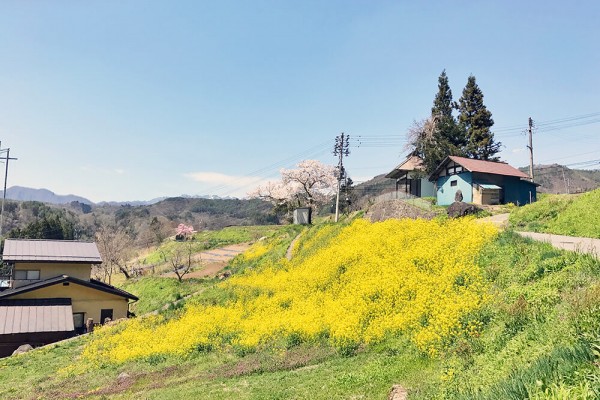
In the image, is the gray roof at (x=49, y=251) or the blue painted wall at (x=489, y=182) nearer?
the gray roof at (x=49, y=251)

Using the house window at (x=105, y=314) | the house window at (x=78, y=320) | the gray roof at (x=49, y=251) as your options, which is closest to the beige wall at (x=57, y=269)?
the gray roof at (x=49, y=251)

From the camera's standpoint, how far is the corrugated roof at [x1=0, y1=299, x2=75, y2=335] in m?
26.2

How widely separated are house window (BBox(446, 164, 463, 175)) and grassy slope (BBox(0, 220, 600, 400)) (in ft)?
64.6

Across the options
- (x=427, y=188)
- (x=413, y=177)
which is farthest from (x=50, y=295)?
(x=427, y=188)

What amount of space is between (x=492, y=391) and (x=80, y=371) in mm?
19295

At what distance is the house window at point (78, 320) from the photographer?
31.2 m

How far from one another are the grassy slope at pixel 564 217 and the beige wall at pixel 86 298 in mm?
30561

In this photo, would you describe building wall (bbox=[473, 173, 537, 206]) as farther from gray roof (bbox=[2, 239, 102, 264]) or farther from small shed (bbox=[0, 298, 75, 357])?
gray roof (bbox=[2, 239, 102, 264])

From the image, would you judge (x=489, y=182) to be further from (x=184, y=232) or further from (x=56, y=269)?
(x=184, y=232)

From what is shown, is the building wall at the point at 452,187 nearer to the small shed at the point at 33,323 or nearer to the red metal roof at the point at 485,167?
the red metal roof at the point at 485,167

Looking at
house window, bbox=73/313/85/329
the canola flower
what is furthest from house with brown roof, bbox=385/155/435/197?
house window, bbox=73/313/85/329

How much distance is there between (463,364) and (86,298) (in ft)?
103

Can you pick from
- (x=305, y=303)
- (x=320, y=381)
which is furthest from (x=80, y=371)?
(x=320, y=381)

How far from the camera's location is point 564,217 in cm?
2086
